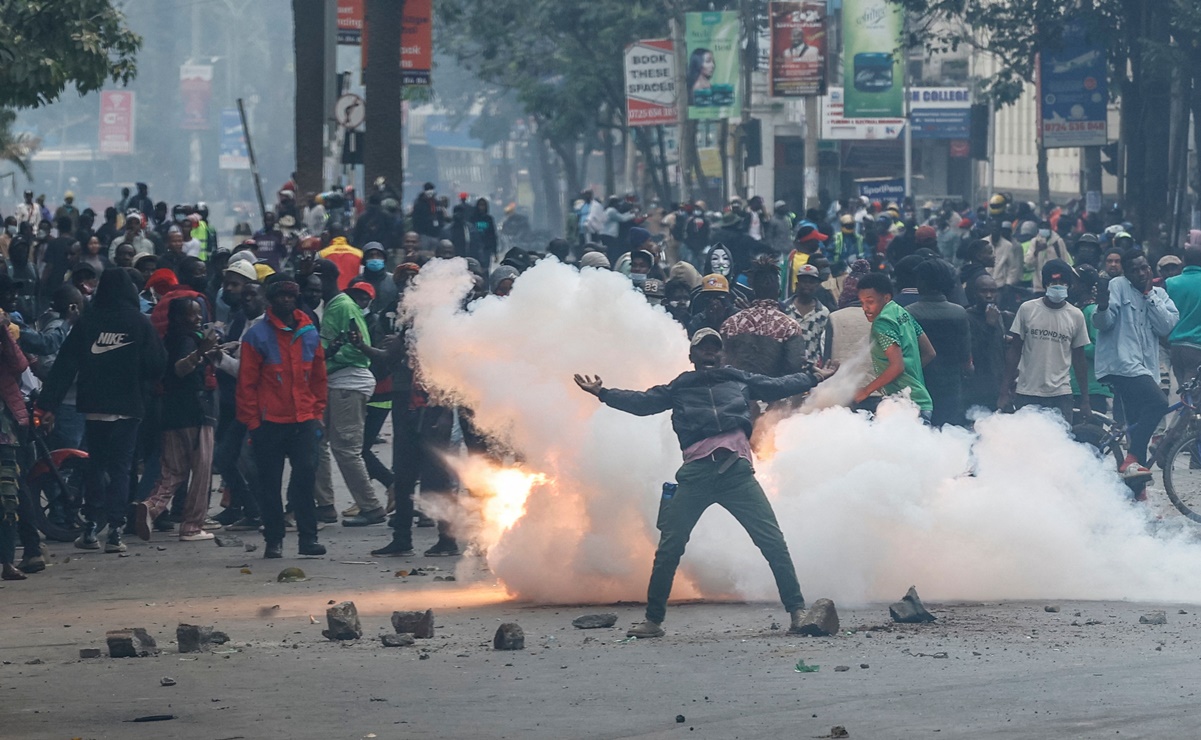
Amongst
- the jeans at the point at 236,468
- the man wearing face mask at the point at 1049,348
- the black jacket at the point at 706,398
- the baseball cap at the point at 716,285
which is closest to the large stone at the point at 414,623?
the black jacket at the point at 706,398

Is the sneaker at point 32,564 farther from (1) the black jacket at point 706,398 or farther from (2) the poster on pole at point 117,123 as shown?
(2) the poster on pole at point 117,123

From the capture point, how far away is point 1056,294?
13.2 m

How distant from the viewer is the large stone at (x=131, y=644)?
862cm

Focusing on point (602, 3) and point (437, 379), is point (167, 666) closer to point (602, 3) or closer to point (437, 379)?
point (437, 379)

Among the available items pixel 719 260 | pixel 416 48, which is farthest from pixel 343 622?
pixel 416 48

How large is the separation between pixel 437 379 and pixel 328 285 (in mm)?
2767

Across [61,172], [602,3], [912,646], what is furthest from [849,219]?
[61,172]

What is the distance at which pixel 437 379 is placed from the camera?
1066cm

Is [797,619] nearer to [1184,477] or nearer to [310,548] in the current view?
[310,548]

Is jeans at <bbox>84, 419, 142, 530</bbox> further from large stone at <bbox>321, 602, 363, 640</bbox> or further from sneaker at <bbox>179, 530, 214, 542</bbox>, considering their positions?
large stone at <bbox>321, 602, 363, 640</bbox>

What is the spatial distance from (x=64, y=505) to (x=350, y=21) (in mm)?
17866

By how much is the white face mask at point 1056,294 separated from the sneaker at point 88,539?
679 centimetres

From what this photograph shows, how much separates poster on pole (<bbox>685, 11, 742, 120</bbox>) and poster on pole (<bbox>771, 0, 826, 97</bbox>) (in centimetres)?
225

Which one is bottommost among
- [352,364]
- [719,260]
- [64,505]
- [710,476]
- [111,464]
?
[64,505]
